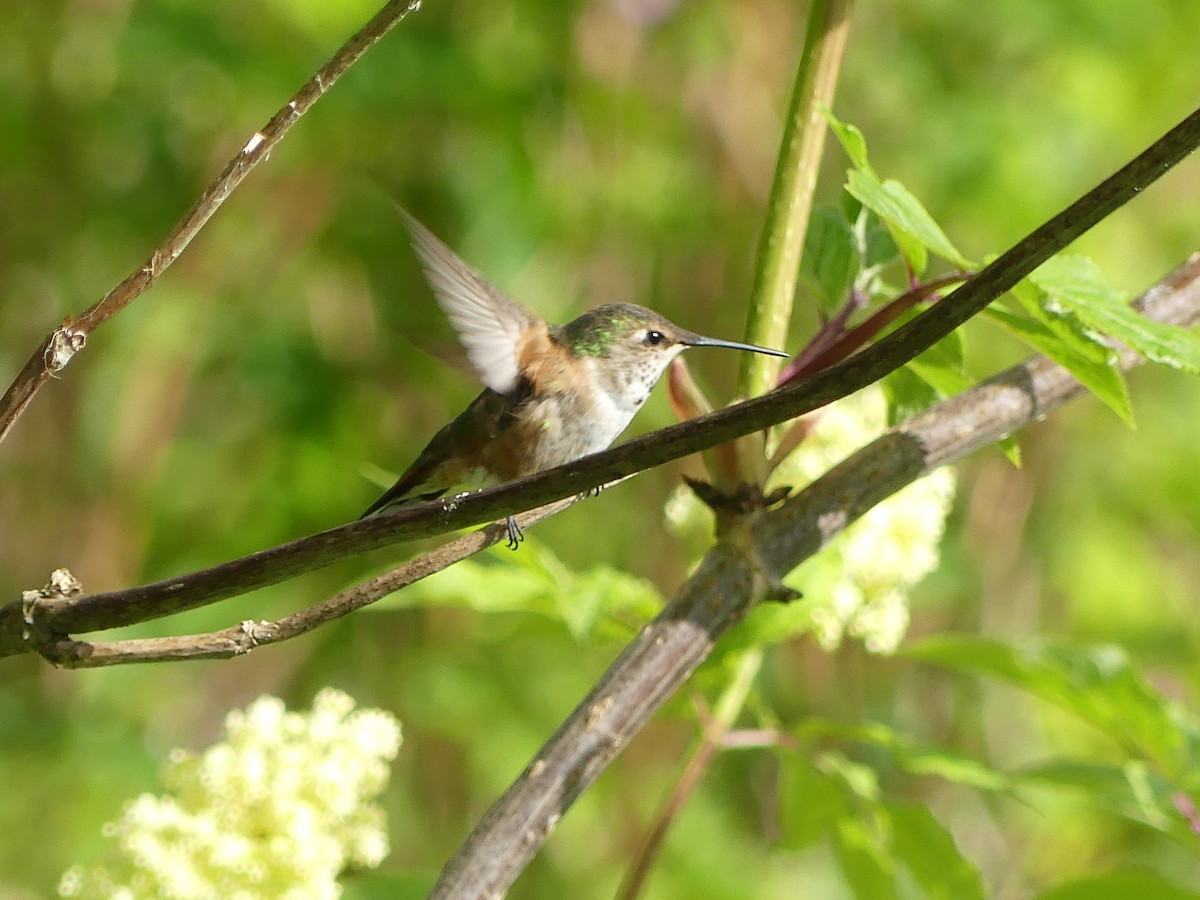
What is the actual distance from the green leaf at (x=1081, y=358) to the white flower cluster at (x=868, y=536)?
0.61 metres

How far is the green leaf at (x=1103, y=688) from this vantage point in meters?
1.48

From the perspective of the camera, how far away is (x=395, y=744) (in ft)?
5.20

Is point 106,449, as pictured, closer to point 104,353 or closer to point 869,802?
point 104,353

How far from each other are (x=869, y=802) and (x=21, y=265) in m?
3.30

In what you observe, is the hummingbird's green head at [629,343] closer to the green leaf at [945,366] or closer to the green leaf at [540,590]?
the green leaf at [540,590]

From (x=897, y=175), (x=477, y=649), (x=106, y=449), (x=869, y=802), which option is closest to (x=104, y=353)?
(x=106, y=449)

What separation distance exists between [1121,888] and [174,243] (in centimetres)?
114

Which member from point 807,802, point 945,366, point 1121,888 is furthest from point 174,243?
point 1121,888

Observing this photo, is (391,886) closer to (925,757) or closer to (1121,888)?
(925,757)

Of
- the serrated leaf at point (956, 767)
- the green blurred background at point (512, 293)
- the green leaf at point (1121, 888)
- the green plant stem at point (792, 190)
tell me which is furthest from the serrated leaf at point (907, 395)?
the green blurred background at point (512, 293)

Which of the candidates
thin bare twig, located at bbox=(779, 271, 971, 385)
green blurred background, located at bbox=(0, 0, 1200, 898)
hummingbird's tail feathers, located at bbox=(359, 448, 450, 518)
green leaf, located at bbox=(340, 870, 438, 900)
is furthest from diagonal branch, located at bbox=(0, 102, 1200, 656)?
green blurred background, located at bbox=(0, 0, 1200, 898)

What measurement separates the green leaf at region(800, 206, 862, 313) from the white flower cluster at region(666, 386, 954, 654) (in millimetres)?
363

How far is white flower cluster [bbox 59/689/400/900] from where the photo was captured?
1371mm

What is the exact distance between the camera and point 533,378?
175 centimetres
